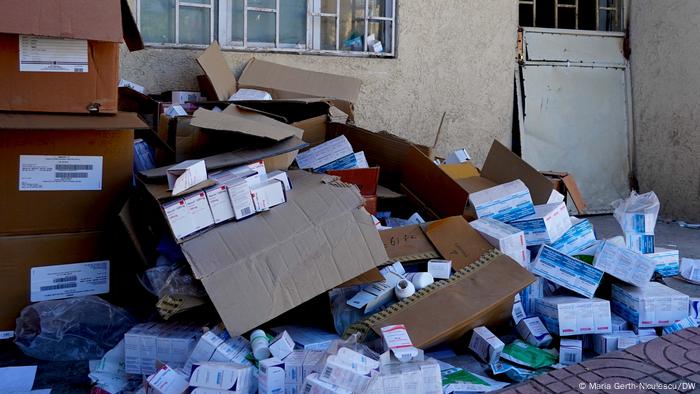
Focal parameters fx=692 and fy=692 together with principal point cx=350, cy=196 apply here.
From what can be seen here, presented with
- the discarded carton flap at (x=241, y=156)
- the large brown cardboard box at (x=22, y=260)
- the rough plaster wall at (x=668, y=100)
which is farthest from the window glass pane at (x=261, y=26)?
the rough plaster wall at (x=668, y=100)

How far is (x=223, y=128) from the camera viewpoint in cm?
320

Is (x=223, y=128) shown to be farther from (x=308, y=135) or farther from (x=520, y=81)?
(x=520, y=81)

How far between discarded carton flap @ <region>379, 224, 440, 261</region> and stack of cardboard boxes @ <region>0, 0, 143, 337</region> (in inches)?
51.0

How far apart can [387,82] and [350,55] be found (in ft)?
1.20

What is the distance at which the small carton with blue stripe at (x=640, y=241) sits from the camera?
3.75 meters

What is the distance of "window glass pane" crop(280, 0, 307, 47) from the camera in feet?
16.5

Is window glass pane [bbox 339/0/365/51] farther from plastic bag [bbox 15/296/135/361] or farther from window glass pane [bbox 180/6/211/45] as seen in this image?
plastic bag [bbox 15/296/135/361]

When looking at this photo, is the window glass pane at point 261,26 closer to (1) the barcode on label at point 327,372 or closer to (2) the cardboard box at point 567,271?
(2) the cardboard box at point 567,271

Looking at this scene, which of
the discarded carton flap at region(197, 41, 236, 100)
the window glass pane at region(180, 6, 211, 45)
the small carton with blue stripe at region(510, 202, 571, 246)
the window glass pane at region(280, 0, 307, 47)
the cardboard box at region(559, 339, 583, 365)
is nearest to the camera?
the cardboard box at region(559, 339, 583, 365)

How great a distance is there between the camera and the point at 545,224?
3.50 m

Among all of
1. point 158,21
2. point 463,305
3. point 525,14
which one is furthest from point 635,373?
point 525,14

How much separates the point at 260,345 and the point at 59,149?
1353 mm

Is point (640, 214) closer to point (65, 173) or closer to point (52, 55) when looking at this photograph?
point (65, 173)

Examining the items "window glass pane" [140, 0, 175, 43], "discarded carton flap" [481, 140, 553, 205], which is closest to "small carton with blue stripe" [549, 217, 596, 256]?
"discarded carton flap" [481, 140, 553, 205]
